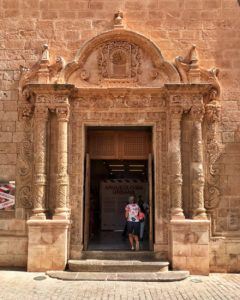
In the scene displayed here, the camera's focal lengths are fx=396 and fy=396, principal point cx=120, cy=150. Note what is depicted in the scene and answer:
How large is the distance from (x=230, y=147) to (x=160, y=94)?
83.4 inches

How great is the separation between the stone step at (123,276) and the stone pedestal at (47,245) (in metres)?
0.29

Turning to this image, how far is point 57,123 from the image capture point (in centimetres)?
961

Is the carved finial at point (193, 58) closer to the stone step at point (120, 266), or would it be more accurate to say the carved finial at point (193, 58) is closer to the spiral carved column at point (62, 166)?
the spiral carved column at point (62, 166)

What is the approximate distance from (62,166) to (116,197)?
239 inches

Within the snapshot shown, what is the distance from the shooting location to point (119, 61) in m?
9.89

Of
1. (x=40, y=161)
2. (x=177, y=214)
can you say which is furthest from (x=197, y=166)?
(x=40, y=161)

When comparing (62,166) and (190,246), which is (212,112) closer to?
(190,246)

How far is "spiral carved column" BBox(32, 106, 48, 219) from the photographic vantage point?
917 cm

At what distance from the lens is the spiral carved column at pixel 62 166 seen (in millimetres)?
9195

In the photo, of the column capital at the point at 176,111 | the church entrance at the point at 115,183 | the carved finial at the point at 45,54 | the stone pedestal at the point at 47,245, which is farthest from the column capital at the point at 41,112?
the column capital at the point at 176,111

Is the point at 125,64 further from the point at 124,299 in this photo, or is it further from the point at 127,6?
the point at 124,299

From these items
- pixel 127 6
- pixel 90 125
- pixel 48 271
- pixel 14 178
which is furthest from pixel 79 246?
pixel 127 6

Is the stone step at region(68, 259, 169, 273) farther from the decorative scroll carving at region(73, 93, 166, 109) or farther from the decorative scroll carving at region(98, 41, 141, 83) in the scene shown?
the decorative scroll carving at region(98, 41, 141, 83)

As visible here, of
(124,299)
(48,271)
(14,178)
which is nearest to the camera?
(124,299)
